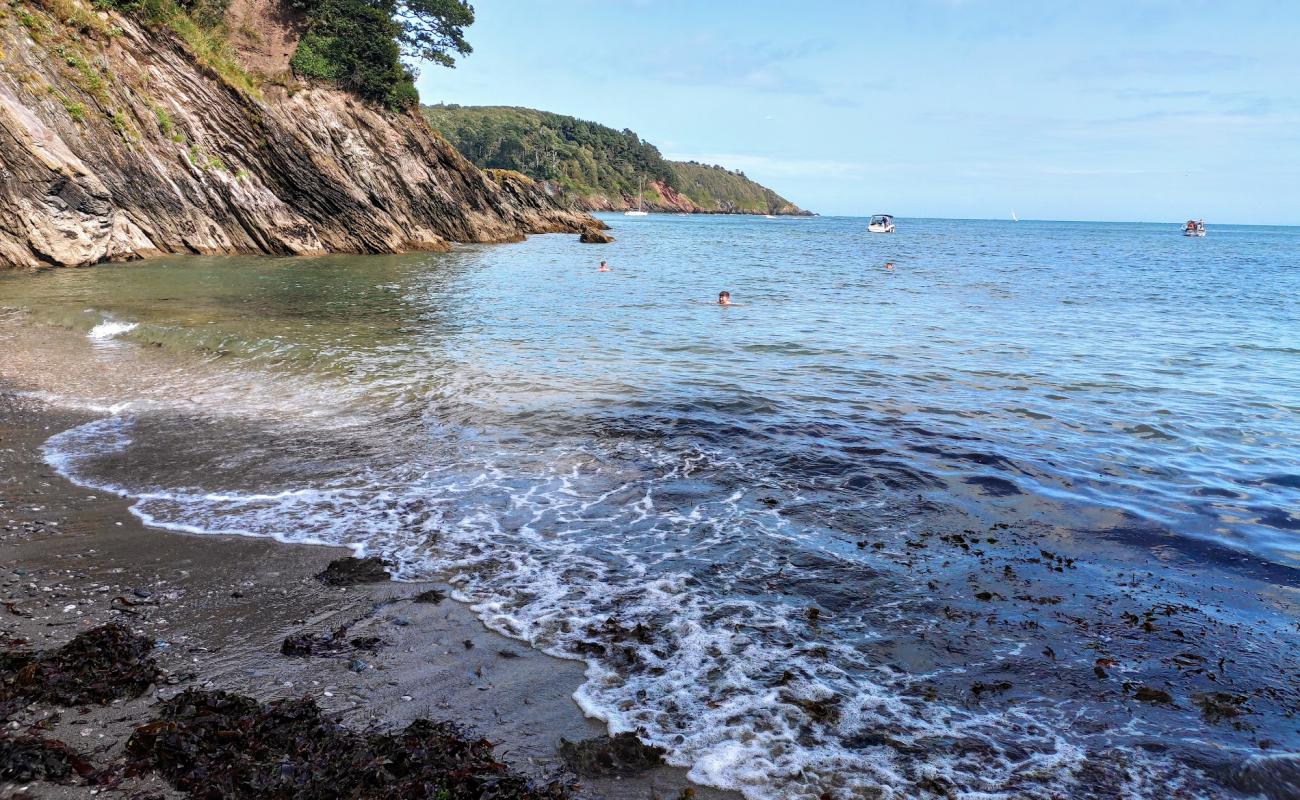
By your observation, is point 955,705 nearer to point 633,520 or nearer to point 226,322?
point 633,520

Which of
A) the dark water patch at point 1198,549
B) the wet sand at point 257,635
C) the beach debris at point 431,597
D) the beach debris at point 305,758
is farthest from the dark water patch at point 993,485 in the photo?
the beach debris at point 305,758

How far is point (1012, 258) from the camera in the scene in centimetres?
5609

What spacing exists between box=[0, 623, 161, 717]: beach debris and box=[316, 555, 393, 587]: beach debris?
4.37 ft

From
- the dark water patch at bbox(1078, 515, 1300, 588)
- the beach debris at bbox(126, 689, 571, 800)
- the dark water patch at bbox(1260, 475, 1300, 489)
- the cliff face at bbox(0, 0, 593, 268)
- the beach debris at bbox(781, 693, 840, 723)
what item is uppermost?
the cliff face at bbox(0, 0, 593, 268)

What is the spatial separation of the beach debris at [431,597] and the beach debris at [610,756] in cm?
192

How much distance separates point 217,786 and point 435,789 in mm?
1016

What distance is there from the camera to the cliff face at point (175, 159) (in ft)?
79.9

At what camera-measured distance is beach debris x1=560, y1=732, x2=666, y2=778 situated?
3.87 metres

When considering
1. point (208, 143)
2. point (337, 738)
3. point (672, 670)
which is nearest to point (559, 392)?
point (672, 670)

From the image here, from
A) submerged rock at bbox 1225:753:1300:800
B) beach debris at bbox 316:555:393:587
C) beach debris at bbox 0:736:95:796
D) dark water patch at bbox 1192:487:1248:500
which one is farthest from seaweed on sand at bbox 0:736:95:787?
dark water patch at bbox 1192:487:1248:500

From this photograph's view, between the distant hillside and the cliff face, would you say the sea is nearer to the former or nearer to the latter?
the cliff face

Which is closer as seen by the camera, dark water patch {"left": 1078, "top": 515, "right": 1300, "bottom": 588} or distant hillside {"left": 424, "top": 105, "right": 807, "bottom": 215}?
dark water patch {"left": 1078, "top": 515, "right": 1300, "bottom": 588}

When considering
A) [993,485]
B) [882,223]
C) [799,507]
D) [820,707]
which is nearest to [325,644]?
[820,707]

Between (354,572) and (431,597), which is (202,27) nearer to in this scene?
(354,572)
